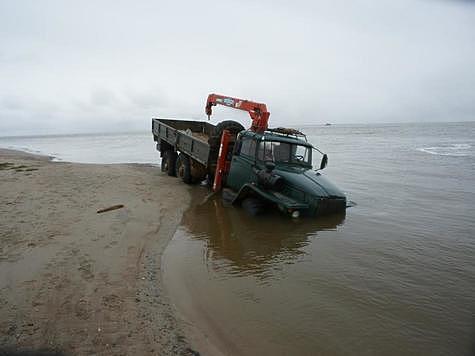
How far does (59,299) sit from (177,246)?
94.2 inches

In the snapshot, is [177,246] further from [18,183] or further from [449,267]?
[18,183]

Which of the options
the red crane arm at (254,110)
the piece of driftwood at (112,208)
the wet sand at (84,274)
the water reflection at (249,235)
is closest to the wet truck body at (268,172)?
the water reflection at (249,235)

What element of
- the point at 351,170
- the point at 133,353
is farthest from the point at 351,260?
the point at 351,170

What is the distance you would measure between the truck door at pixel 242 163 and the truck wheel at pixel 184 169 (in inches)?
106

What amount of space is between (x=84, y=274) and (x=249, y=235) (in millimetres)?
3170

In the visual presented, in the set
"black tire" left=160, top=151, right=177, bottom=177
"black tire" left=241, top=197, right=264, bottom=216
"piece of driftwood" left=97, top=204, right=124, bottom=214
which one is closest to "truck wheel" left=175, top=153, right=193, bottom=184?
"black tire" left=160, top=151, right=177, bottom=177

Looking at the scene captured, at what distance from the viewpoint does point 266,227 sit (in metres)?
7.01

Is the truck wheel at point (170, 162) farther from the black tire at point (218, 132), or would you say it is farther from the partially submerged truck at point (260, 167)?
the black tire at point (218, 132)

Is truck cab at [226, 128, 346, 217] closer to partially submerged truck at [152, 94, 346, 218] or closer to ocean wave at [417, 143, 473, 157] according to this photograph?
partially submerged truck at [152, 94, 346, 218]

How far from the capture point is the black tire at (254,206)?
7.74 m

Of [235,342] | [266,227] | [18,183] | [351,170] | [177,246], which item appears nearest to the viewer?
[235,342]

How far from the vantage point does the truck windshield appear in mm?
8469

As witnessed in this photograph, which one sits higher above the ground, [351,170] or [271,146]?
[271,146]

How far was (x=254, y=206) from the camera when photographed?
7.78 m
